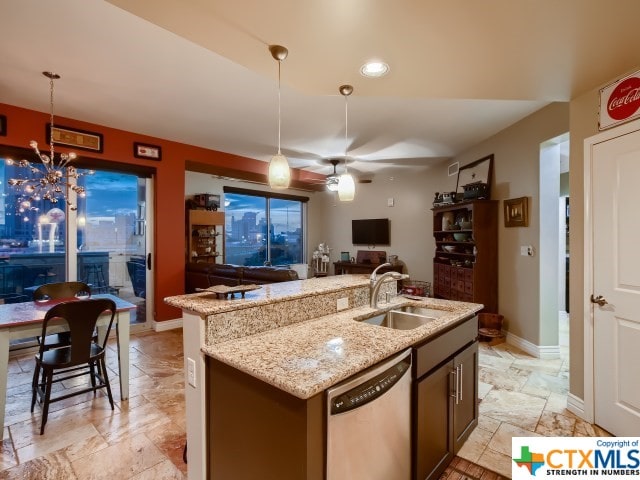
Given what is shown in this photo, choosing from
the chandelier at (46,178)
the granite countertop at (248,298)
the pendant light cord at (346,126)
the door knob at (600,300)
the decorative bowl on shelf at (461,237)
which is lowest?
the door knob at (600,300)

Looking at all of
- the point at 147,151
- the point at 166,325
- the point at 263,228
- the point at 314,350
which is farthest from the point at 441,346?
the point at 263,228

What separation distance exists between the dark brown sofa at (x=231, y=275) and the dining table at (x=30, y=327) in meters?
1.55

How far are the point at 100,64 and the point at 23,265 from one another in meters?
2.76

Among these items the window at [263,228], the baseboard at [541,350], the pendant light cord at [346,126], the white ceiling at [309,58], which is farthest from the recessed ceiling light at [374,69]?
the window at [263,228]

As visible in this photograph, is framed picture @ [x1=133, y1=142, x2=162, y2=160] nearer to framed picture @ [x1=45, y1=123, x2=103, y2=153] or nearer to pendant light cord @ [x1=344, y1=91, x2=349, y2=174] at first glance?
framed picture @ [x1=45, y1=123, x2=103, y2=153]

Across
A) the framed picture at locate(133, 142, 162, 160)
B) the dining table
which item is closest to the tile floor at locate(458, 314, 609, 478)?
the dining table

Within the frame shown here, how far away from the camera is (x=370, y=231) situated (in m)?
7.15

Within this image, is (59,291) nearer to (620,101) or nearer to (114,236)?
(114,236)

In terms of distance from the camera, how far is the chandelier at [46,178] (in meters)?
3.01

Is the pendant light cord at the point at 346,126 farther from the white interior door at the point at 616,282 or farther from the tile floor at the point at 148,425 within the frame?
the tile floor at the point at 148,425

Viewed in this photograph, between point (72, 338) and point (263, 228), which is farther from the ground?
point (263, 228)

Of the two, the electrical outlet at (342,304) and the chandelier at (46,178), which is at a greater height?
the chandelier at (46,178)

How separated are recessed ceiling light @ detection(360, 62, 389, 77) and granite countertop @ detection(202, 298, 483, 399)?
5.09ft

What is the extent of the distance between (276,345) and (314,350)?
0.18 metres
